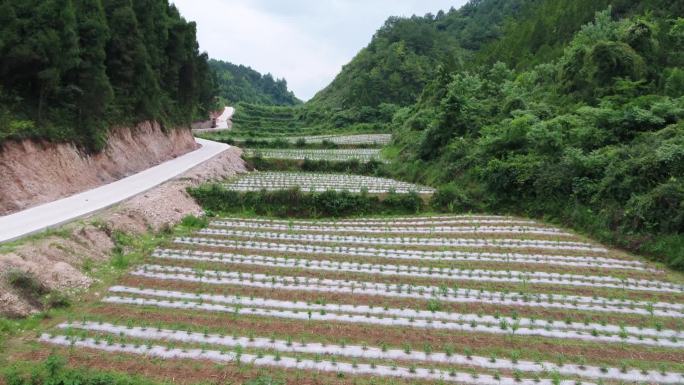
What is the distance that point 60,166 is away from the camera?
49.5 ft

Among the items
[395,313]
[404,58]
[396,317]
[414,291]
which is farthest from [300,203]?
[404,58]

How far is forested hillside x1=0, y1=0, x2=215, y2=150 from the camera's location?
13.8 m

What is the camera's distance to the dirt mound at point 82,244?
306 inches

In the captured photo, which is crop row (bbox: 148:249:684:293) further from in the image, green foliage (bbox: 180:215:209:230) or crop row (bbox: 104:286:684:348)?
green foliage (bbox: 180:215:209:230)

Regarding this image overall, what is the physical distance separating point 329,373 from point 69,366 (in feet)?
11.5

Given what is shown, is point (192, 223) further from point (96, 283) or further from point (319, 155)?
point (319, 155)

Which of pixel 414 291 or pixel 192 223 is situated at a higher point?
pixel 414 291

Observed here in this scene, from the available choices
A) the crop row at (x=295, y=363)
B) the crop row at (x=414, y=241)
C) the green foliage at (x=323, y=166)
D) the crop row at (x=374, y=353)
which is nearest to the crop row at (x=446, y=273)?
the crop row at (x=414, y=241)

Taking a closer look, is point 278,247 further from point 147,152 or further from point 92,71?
point 147,152

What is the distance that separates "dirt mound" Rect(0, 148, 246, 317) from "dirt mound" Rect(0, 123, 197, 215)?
253 cm

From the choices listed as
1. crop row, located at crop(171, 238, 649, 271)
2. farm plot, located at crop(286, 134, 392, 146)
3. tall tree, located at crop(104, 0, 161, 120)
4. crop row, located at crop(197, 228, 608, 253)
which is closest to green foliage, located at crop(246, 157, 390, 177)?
tall tree, located at crop(104, 0, 161, 120)

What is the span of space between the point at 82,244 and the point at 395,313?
7.04 metres

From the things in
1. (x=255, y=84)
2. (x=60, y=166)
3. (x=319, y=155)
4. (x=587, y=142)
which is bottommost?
(x=319, y=155)

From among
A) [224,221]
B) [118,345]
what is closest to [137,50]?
[224,221]
